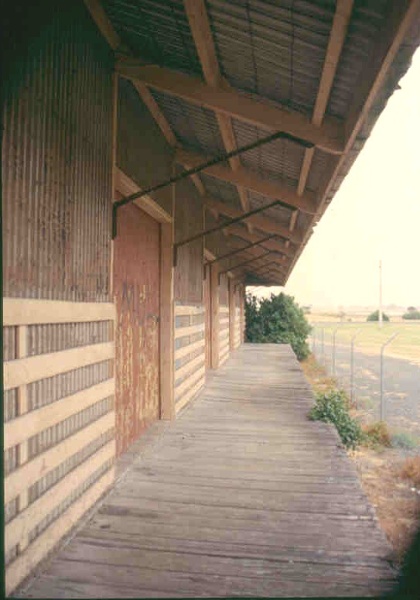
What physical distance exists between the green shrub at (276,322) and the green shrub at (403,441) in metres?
14.3

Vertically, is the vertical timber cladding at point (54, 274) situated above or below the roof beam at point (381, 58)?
below

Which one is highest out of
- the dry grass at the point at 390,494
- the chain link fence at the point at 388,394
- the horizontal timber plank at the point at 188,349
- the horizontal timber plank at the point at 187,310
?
the horizontal timber plank at the point at 187,310

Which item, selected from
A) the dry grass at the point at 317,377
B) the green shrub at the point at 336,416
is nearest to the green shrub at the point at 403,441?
the green shrub at the point at 336,416

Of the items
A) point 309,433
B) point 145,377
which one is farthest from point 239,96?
point 309,433

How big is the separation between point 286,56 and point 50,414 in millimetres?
2659

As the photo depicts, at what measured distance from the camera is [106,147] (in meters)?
3.72

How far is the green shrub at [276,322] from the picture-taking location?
23.1m

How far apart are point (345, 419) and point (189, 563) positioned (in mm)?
4565

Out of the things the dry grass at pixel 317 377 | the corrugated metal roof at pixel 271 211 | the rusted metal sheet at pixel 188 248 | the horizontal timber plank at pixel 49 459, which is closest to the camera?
the horizontal timber plank at pixel 49 459

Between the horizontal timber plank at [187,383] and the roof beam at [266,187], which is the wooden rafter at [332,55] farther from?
the horizontal timber plank at [187,383]

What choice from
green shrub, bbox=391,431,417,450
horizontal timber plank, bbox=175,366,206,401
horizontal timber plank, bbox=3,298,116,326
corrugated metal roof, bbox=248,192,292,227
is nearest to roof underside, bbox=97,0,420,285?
horizontal timber plank, bbox=3,298,116,326

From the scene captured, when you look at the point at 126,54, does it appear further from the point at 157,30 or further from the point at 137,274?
the point at 137,274

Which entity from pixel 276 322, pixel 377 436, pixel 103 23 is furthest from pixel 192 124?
pixel 276 322

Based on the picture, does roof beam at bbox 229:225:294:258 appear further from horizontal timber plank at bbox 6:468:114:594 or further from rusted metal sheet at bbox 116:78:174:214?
horizontal timber plank at bbox 6:468:114:594
